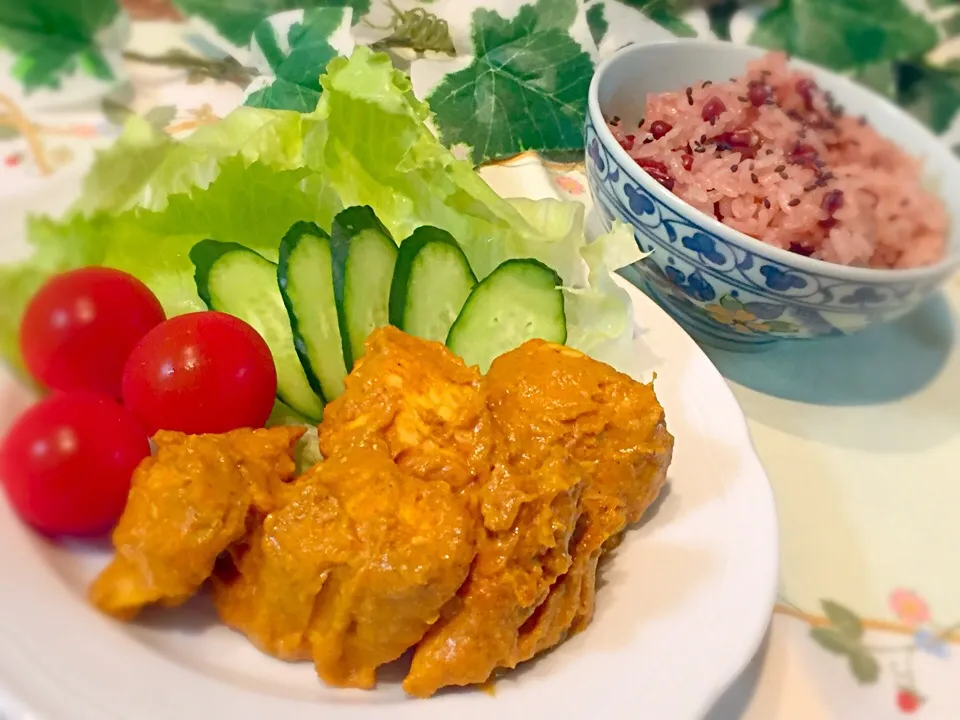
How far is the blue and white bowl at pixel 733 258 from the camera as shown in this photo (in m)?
1.99

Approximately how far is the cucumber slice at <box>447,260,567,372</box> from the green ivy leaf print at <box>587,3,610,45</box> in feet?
5.28

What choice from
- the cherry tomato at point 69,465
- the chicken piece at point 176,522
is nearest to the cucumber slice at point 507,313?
the chicken piece at point 176,522

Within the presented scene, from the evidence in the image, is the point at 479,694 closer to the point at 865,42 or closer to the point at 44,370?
the point at 44,370

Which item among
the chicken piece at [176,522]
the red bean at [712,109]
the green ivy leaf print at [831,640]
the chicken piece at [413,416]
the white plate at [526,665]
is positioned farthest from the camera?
the red bean at [712,109]

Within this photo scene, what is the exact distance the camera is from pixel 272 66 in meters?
2.87

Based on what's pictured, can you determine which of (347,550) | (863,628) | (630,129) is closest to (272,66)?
(630,129)

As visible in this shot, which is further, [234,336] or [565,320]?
[565,320]

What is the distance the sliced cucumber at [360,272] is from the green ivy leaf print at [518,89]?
3.44 ft

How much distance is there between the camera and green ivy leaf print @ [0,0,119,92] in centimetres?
284

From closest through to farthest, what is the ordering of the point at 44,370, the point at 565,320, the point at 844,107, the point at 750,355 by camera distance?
the point at 44,370 → the point at 565,320 → the point at 750,355 → the point at 844,107

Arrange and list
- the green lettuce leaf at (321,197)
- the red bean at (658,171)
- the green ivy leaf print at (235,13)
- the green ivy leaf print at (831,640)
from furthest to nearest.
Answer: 1. the green ivy leaf print at (235,13)
2. the red bean at (658,171)
3. the green lettuce leaf at (321,197)
4. the green ivy leaf print at (831,640)

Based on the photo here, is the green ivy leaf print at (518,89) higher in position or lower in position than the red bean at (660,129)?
lower

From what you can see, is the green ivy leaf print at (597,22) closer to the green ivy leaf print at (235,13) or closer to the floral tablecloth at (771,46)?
the floral tablecloth at (771,46)

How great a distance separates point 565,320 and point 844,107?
1.37 meters
